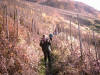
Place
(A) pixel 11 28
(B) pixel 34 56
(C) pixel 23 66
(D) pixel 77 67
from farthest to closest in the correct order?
(A) pixel 11 28 → (B) pixel 34 56 → (D) pixel 77 67 → (C) pixel 23 66

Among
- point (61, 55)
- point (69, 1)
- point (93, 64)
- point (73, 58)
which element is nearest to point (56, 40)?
point (61, 55)

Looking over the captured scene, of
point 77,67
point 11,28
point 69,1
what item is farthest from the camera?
point 69,1

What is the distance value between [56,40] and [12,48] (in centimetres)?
401

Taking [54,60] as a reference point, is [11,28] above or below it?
above

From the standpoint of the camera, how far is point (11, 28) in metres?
10.2

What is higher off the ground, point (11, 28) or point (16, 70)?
point (11, 28)

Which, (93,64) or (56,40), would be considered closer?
(93,64)

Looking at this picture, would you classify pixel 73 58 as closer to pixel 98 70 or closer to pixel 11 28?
pixel 98 70

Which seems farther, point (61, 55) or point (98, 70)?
point (61, 55)

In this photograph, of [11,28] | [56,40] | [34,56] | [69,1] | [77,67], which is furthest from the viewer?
[69,1]

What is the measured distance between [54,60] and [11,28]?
3.39 metres

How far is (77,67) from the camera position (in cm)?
757

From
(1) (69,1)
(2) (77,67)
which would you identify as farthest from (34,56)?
(1) (69,1)

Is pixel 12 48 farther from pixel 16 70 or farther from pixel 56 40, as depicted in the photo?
pixel 56 40
